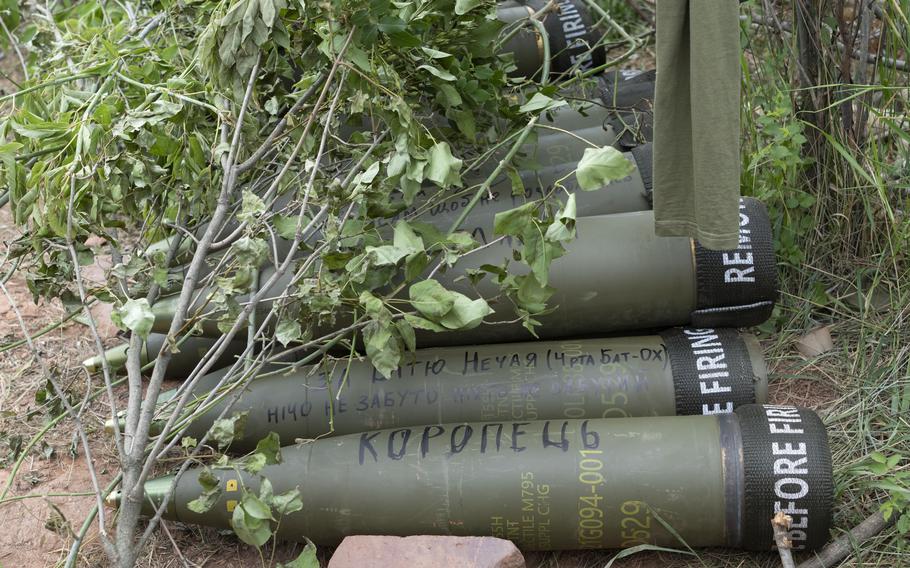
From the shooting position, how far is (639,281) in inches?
108

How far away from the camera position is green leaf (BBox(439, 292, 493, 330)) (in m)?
2.21

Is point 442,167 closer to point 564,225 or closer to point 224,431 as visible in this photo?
point 564,225

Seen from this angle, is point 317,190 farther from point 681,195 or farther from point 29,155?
point 681,195

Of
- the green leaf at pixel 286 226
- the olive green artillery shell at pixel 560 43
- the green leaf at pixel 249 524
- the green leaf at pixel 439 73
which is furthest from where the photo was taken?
the olive green artillery shell at pixel 560 43

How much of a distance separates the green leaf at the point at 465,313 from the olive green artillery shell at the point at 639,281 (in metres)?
0.49

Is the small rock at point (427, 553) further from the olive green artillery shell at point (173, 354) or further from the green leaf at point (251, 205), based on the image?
the olive green artillery shell at point (173, 354)

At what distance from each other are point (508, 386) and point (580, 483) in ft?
1.34

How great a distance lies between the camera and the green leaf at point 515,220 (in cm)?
224

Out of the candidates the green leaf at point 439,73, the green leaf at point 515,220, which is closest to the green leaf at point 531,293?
the green leaf at point 515,220

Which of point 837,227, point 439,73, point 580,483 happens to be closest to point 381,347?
point 580,483

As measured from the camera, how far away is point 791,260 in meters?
3.12

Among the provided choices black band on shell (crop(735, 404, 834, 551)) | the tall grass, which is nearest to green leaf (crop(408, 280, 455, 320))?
black band on shell (crop(735, 404, 834, 551))

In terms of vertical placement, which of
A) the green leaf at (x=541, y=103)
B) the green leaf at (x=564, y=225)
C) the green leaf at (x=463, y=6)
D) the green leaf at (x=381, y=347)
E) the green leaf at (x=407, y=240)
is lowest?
the green leaf at (x=381, y=347)

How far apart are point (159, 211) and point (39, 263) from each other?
38 centimetres
